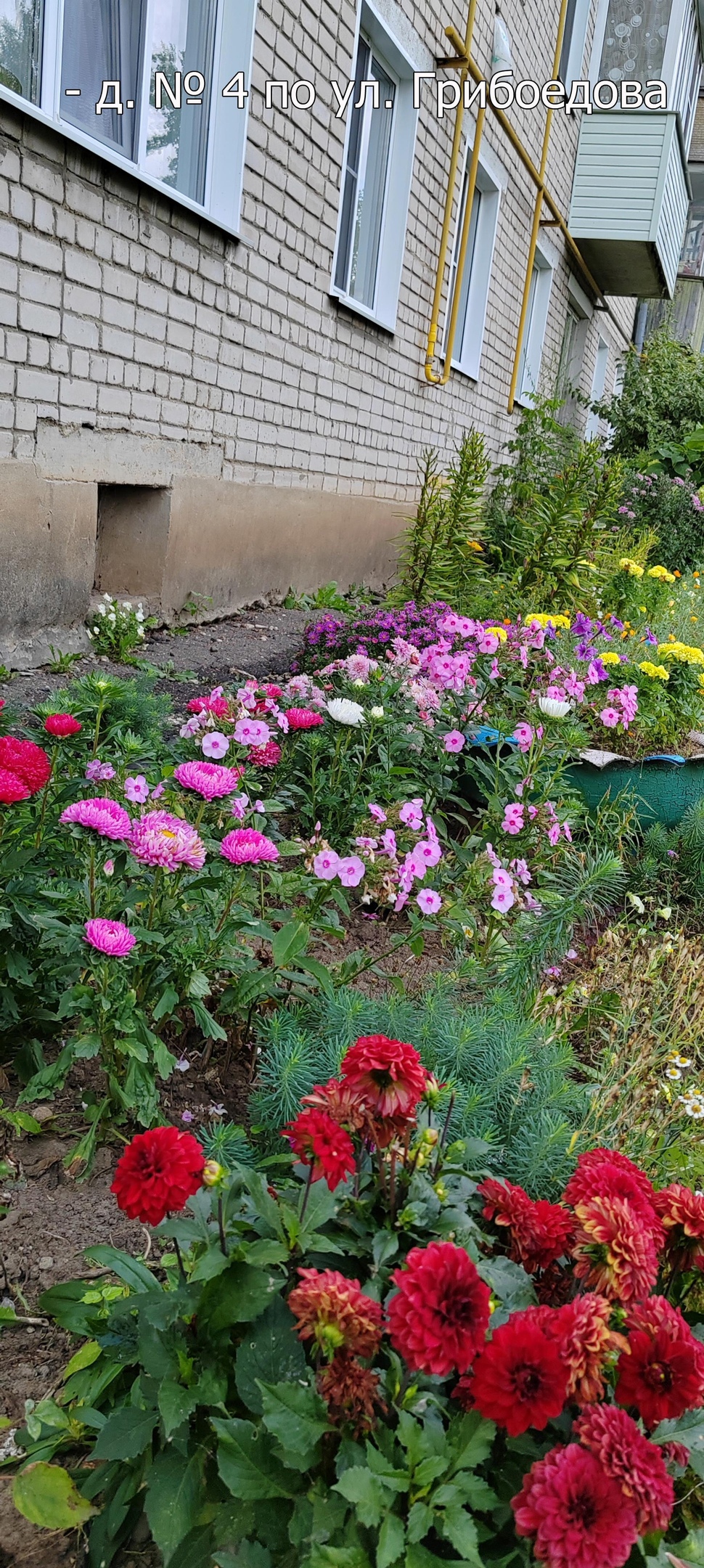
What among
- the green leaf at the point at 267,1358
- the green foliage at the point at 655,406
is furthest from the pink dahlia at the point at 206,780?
the green foliage at the point at 655,406

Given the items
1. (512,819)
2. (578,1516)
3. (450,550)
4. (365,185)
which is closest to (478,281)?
(365,185)

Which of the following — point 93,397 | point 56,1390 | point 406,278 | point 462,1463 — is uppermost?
point 406,278

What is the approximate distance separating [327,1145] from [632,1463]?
0.36 metres

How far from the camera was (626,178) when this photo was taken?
11.4 m

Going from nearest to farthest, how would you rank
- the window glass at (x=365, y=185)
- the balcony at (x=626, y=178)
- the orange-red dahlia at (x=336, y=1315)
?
the orange-red dahlia at (x=336, y=1315)
the window glass at (x=365, y=185)
the balcony at (x=626, y=178)

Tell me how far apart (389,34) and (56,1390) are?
6.94 meters

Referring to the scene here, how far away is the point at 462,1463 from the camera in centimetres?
92

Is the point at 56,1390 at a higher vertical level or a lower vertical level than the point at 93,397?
lower

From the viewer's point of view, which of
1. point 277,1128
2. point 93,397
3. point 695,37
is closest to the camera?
point 277,1128

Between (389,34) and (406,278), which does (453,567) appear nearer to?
(406,278)

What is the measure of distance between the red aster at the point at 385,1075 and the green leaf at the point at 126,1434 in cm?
37

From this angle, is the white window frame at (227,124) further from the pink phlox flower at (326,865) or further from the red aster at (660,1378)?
the red aster at (660,1378)

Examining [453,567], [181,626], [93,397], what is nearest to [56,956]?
[93,397]

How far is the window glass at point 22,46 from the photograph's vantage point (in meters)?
3.34
